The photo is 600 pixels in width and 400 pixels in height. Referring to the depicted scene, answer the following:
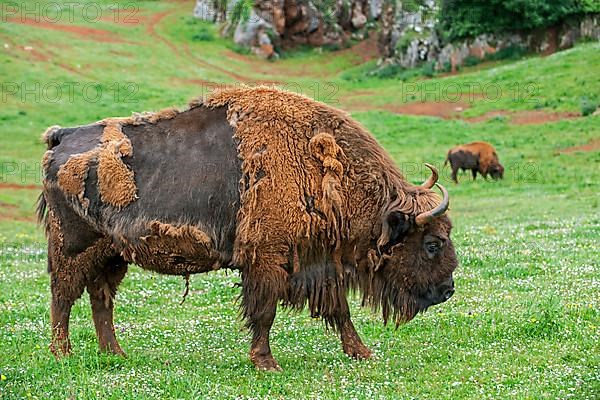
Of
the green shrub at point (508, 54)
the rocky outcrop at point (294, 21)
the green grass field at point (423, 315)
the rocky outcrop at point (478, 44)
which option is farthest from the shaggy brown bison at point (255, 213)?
the rocky outcrop at point (294, 21)

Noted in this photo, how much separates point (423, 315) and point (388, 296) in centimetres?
133

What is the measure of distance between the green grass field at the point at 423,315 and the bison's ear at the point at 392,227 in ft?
3.86

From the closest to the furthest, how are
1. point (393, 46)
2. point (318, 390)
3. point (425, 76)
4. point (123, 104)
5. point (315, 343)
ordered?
point (318, 390), point (315, 343), point (123, 104), point (425, 76), point (393, 46)

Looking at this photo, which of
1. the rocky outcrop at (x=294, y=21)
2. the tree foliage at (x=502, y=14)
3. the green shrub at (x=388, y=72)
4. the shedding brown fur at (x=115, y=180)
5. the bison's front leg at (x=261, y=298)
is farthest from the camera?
the rocky outcrop at (x=294, y=21)

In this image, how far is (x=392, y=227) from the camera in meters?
8.82

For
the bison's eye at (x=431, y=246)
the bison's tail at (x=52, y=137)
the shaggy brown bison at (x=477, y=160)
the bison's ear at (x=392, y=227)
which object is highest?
the bison's tail at (x=52, y=137)

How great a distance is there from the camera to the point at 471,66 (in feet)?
151

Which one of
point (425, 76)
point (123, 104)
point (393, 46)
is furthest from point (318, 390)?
point (393, 46)

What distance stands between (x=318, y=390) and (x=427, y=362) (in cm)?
138

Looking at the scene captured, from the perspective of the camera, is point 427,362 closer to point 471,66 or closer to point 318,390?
point 318,390

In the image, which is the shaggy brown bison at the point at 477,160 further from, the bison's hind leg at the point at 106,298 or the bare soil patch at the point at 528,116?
the bison's hind leg at the point at 106,298

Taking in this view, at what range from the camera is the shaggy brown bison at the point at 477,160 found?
27969 mm

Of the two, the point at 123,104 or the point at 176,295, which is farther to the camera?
the point at 123,104

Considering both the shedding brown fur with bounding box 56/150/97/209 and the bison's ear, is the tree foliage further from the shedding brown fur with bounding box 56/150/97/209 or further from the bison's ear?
the shedding brown fur with bounding box 56/150/97/209
